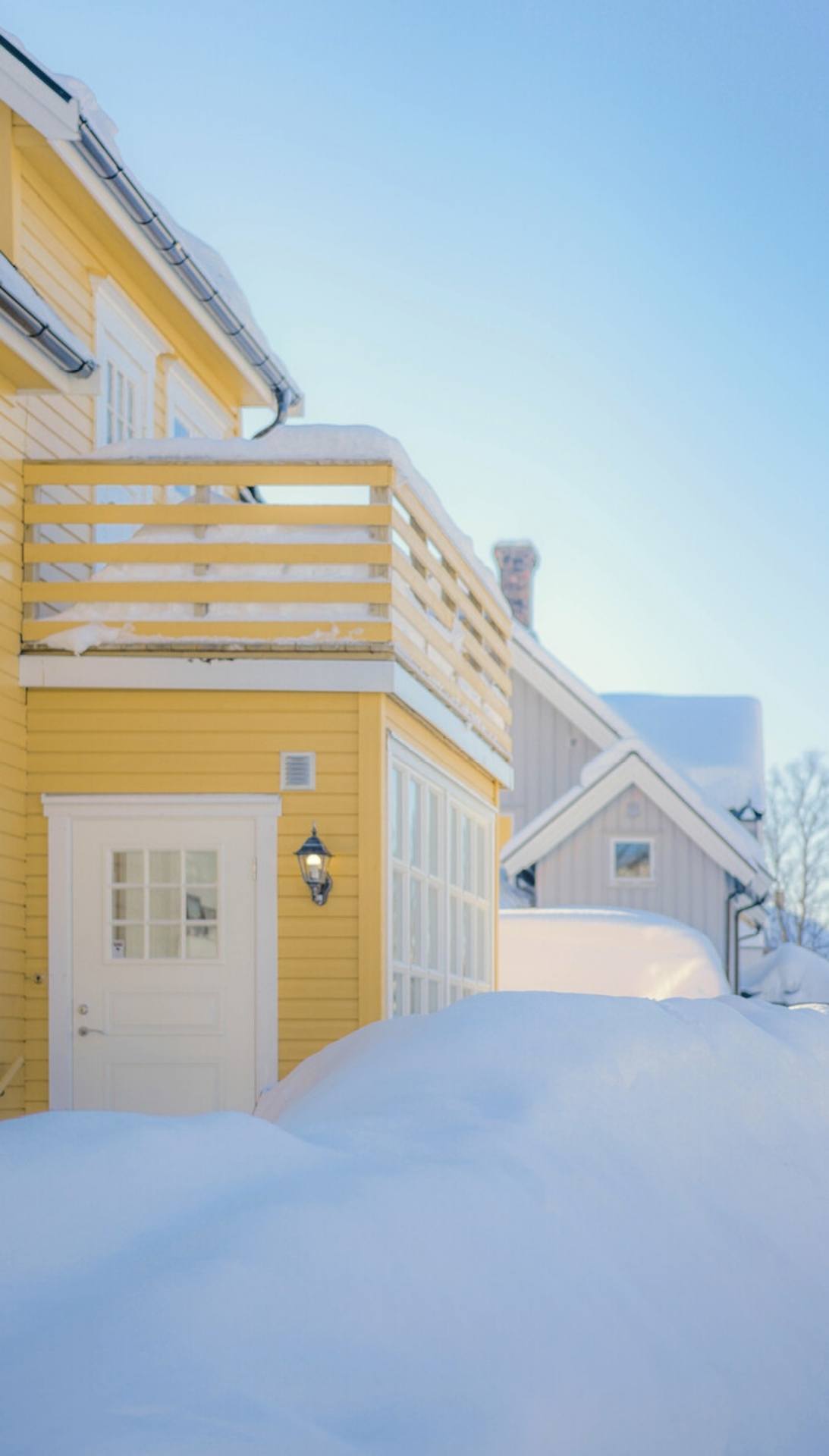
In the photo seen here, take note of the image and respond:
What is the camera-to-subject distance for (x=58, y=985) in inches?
356

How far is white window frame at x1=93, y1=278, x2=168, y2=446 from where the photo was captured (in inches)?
424

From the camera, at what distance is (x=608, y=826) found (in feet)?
73.0

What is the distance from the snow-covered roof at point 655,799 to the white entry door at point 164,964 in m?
12.8

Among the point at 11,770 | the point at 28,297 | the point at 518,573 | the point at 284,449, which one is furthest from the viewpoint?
the point at 518,573

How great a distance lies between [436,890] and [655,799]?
37.3 ft

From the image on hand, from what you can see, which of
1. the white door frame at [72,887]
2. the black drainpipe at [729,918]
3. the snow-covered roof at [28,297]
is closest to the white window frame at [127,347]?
the snow-covered roof at [28,297]

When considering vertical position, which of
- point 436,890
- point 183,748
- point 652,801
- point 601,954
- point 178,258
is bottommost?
point 601,954

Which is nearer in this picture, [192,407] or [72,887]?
[72,887]

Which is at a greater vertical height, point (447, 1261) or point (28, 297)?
point (28, 297)

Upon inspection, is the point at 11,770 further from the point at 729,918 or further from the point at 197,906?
the point at 729,918

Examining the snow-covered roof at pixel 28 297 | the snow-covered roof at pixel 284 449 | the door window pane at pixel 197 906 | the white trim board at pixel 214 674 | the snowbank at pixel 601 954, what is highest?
the snow-covered roof at pixel 28 297

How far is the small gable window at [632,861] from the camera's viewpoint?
22266 mm

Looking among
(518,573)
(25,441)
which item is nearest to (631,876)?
(518,573)

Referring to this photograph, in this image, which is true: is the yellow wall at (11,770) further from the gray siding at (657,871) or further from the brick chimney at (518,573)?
the brick chimney at (518,573)
